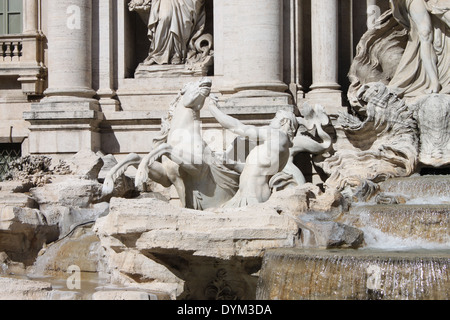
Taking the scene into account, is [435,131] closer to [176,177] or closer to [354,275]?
[176,177]

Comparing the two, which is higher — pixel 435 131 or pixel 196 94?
pixel 196 94

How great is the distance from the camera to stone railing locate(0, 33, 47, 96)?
63.3 feet

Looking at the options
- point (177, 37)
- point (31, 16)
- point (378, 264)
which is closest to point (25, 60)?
point (31, 16)

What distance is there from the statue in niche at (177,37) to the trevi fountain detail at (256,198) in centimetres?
3

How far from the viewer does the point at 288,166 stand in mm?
15953

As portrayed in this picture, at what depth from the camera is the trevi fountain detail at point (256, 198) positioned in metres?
11.6

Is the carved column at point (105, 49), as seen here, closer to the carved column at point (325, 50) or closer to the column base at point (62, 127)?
the column base at point (62, 127)

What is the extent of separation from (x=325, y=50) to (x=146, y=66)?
3320mm

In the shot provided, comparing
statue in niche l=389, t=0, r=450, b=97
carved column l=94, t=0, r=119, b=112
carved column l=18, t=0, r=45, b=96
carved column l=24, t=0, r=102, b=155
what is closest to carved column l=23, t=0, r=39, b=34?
carved column l=18, t=0, r=45, b=96

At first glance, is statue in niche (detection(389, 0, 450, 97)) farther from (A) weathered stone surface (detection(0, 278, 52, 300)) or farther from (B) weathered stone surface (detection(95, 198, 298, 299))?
(A) weathered stone surface (detection(0, 278, 52, 300))

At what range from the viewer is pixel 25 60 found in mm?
19453

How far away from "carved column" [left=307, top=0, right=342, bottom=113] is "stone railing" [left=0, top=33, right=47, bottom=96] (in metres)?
5.16

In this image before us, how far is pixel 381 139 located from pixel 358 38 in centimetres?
316

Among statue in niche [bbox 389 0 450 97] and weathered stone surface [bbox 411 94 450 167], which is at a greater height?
statue in niche [bbox 389 0 450 97]
